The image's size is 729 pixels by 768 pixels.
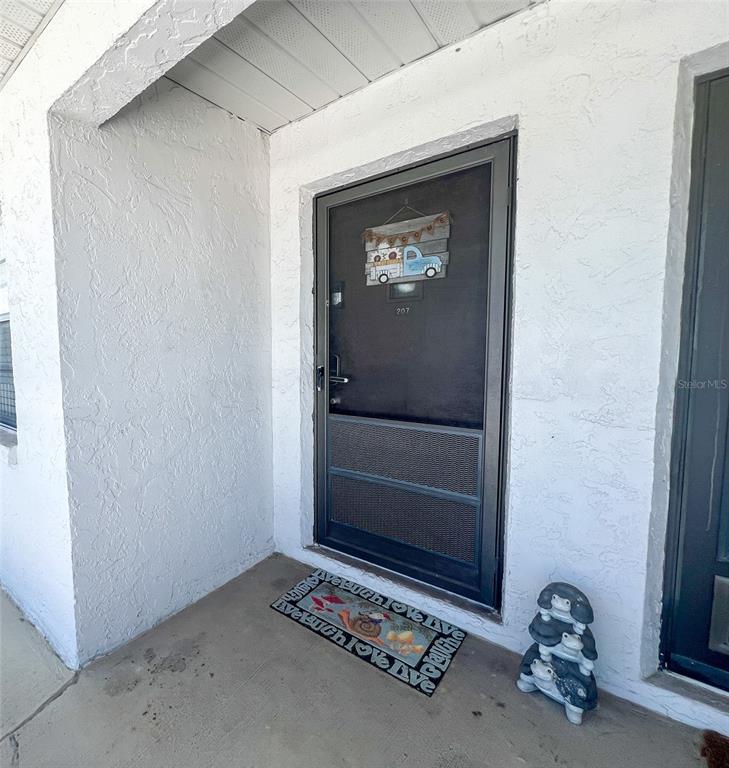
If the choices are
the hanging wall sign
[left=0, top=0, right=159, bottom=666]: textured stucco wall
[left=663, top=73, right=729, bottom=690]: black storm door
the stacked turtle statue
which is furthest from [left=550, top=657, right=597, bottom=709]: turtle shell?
[left=0, top=0, right=159, bottom=666]: textured stucco wall

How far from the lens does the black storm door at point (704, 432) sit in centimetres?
119

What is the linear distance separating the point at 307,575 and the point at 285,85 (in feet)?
8.37

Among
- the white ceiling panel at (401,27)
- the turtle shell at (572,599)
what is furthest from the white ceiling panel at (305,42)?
the turtle shell at (572,599)

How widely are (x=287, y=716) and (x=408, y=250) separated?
1.98m

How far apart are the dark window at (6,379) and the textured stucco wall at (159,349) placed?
0.98 meters

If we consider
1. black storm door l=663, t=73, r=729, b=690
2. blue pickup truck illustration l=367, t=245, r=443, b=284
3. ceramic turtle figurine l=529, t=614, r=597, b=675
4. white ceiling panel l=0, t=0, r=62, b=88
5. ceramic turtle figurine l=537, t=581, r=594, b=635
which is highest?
white ceiling panel l=0, t=0, r=62, b=88

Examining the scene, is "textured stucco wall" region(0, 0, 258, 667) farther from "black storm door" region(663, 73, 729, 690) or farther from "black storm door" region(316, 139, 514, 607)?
"black storm door" region(663, 73, 729, 690)

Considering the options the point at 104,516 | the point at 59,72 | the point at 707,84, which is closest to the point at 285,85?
the point at 59,72

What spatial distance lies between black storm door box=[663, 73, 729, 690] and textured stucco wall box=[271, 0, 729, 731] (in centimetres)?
13

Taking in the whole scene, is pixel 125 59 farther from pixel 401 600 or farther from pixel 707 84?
pixel 401 600

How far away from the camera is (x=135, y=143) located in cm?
157

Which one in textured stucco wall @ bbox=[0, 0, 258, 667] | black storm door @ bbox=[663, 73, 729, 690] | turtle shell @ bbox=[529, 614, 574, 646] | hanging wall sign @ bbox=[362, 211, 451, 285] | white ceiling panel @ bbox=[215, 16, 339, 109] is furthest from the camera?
hanging wall sign @ bbox=[362, 211, 451, 285]

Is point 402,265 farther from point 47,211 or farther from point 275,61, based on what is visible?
point 47,211

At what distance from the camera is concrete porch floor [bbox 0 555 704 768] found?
3.81 ft
